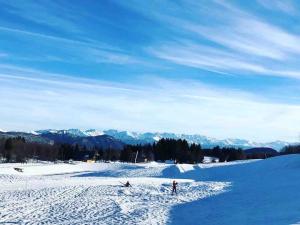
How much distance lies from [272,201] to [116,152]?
125502 mm

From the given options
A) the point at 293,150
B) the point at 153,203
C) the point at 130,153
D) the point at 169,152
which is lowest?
the point at 153,203

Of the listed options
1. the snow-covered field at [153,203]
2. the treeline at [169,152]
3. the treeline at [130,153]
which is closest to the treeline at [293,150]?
the treeline at [130,153]

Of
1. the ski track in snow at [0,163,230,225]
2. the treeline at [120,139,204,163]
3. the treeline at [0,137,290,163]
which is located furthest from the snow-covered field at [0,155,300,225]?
the treeline at [0,137,290,163]

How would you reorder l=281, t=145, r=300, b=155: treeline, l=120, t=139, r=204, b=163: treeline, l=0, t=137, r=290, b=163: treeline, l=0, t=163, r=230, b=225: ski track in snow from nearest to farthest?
l=0, t=163, r=230, b=225: ski track in snow < l=120, t=139, r=204, b=163: treeline < l=0, t=137, r=290, b=163: treeline < l=281, t=145, r=300, b=155: treeline

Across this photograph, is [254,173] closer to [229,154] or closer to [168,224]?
[168,224]

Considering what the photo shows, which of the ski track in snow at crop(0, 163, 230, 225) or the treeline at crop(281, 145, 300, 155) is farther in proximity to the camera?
the treeline at crop(281, 145, 300, 155)

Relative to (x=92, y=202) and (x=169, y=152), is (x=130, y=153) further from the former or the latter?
(x=92, y=202)

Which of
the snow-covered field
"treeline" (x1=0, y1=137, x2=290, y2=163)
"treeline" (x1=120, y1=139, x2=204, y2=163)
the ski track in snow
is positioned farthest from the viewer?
"treeline" (x1=0, y1=137, x2=290, y2=163)

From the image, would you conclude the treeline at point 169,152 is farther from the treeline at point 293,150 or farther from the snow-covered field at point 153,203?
the snow-covered field at point 153,203

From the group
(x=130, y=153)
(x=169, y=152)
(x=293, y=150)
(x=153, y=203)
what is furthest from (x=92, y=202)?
(x=293, y=150)

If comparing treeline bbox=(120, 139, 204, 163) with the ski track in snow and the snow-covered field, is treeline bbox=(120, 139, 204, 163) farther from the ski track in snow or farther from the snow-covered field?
the ski track in snow

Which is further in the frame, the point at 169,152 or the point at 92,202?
the point at 169,152

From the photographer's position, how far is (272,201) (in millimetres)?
37688

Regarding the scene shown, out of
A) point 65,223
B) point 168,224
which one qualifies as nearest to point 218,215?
point 168,224
